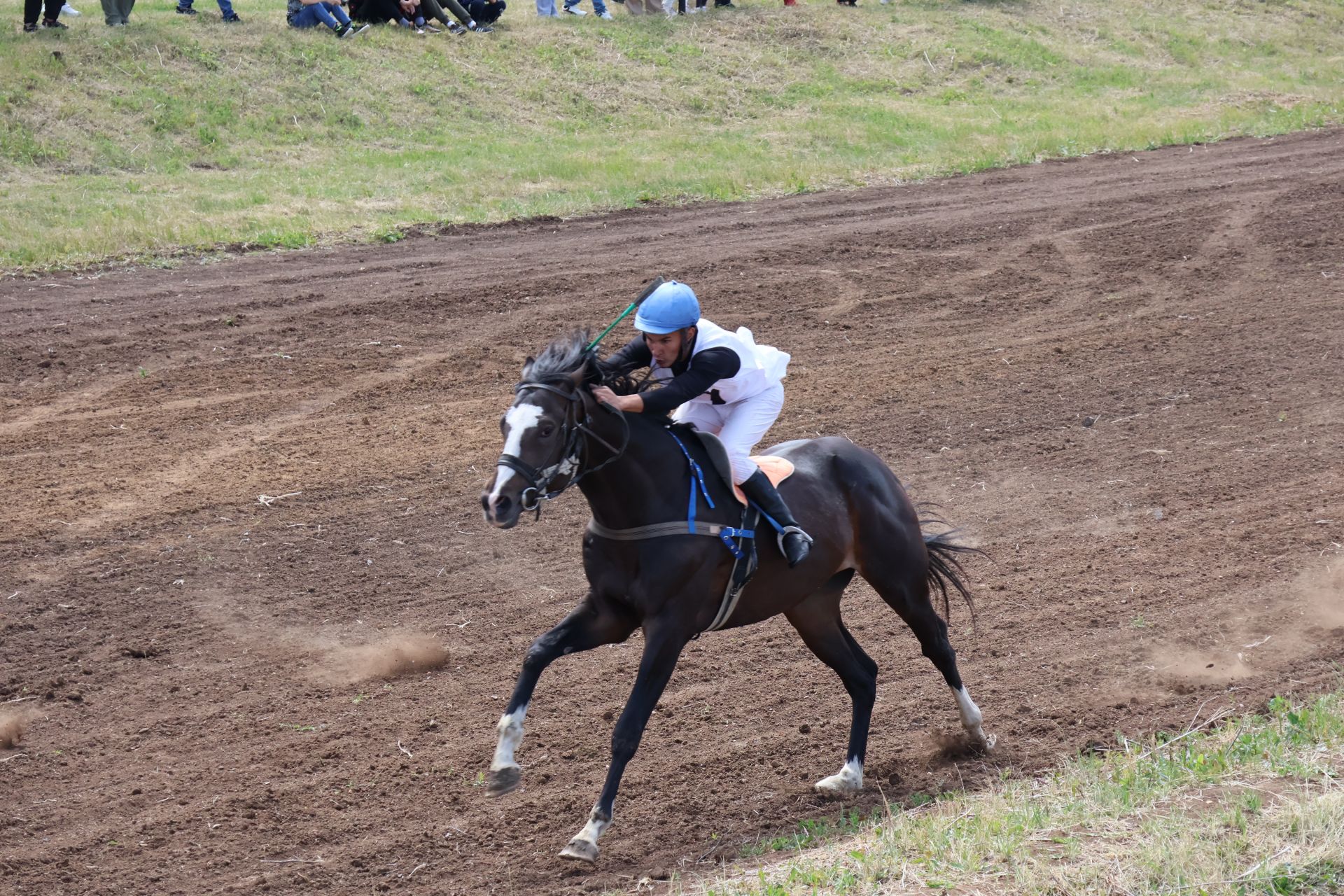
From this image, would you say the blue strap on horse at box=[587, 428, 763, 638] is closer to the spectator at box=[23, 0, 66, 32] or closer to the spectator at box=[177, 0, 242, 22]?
the spectator at box=[23, 0, 66, 32]

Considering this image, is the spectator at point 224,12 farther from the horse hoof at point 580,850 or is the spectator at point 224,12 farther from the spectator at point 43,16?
the horse hoof at point 580,850

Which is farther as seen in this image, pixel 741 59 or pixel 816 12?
pixel 816 12

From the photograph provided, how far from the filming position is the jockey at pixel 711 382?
6395mm

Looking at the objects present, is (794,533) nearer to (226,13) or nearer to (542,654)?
(542,654)

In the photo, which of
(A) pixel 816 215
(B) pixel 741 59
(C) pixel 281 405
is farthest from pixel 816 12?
(C) pixel 281 405

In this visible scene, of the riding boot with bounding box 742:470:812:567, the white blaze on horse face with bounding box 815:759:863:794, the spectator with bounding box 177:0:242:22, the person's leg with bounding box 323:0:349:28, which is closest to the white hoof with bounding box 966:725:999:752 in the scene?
the white blaze on horse face with bounding box 815:759:863:794

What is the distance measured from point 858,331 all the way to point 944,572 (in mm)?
7099

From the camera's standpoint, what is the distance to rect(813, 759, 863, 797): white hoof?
7000 mm

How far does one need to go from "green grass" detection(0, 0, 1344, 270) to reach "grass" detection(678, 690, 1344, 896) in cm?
1330

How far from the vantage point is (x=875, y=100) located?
26.7m

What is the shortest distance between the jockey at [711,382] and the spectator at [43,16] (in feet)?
65.6

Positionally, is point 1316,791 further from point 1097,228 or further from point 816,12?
point 816,12

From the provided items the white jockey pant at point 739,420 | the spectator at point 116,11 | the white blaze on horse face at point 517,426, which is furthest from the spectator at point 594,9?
the white blaze on horse face at point 517,426

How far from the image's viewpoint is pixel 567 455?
19.7 feet
